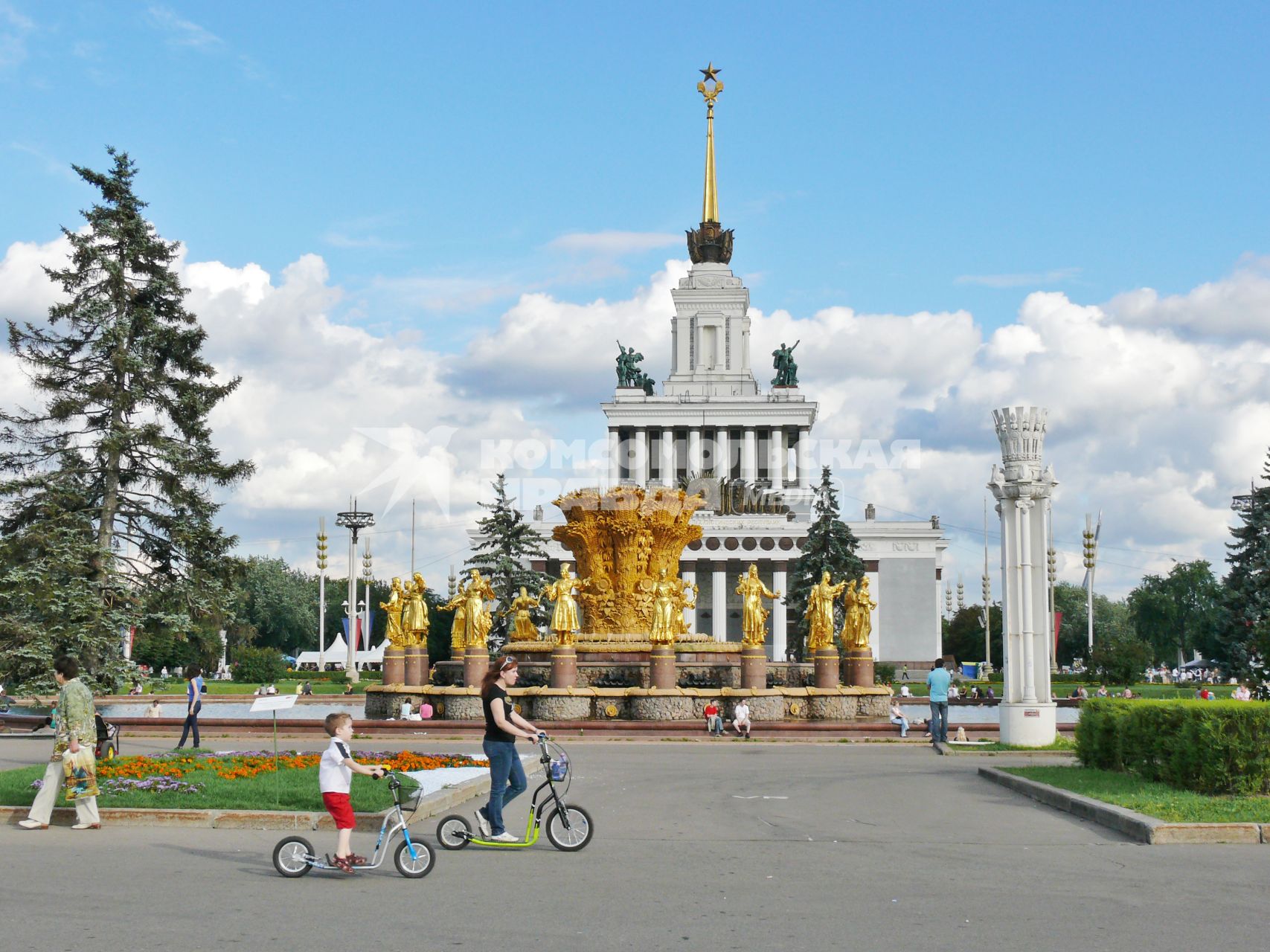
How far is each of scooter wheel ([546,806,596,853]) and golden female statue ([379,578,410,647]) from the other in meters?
22.5

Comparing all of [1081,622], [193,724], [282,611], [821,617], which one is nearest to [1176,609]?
[1081,622]

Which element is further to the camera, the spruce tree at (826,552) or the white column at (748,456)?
the white column at (748,456)

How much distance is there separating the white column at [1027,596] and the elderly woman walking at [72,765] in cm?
1563

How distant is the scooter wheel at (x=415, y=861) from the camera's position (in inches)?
398

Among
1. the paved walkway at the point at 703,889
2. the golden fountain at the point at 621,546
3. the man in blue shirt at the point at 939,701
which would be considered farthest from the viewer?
the golden fountain at the point at 621,546

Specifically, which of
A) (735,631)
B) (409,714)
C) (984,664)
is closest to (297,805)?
(409,714)

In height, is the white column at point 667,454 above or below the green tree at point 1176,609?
above

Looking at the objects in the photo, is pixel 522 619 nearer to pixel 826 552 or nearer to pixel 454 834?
pixel 454 834

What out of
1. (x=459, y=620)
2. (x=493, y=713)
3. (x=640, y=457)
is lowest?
(x=493, y=713)

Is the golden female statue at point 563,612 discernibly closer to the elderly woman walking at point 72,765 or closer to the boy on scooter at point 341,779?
the elderly woman walking at point 72,765

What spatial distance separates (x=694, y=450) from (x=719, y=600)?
1884 cm

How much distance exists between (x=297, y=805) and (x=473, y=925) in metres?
5.40

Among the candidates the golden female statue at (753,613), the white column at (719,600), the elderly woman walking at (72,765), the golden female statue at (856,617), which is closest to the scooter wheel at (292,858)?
the elderly woman walking at (72,765)

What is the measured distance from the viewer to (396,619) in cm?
3388
